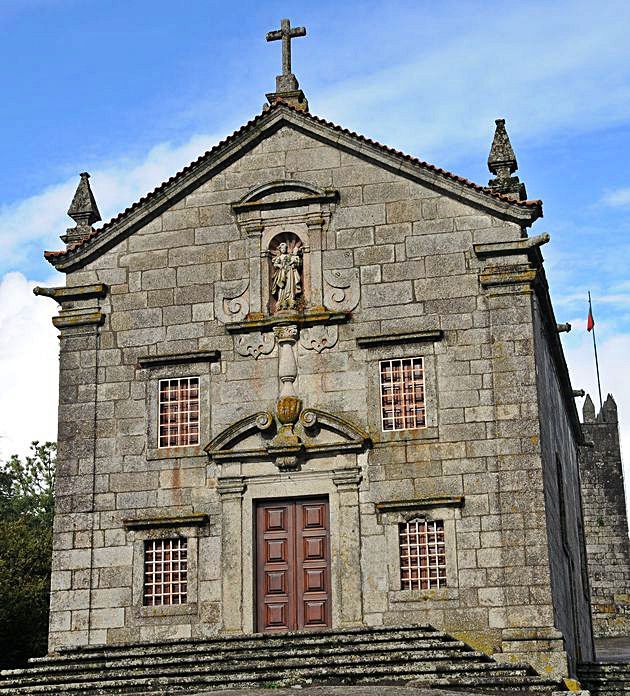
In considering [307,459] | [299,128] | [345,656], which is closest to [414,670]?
[345,656]

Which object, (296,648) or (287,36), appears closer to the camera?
(296,648)

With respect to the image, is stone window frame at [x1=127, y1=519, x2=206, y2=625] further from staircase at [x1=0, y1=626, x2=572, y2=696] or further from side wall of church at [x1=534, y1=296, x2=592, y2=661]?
side wall of church at [x1=534, y1=296, x2=592, y2=661]

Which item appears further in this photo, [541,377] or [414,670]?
[541,377]

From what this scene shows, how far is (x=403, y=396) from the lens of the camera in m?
22.2

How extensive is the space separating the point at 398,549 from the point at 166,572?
4.01 metres

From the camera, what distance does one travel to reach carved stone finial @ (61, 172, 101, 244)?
24547 mm

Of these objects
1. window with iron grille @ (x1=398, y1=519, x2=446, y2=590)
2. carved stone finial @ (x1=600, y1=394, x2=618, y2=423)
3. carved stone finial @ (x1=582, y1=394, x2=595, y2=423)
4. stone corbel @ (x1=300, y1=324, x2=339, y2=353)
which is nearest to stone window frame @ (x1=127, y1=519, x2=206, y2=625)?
window with iron grille @ (x1=398, y1=519, x2=446, y2=590)

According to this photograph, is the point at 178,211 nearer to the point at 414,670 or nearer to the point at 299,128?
the point at 299,128

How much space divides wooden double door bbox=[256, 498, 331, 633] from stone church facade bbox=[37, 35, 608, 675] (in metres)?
0.04

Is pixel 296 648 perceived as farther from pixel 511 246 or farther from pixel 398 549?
pixel 511 246

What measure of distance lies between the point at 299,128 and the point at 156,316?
4.32 metres

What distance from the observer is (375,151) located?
23.4m

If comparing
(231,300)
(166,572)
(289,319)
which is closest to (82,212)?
(231,300)

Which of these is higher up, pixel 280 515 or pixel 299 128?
pixel 299 128
